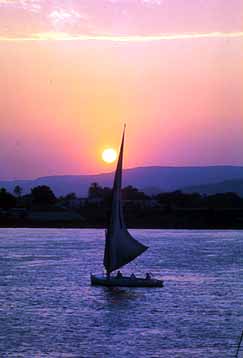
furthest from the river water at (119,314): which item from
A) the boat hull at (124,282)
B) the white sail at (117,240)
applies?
the white sail at (117,240)

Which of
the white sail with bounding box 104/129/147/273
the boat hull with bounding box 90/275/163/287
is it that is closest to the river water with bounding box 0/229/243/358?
the boat hull with bounding box 90/275/163/287

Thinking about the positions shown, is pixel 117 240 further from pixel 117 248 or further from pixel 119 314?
pixel 119 314

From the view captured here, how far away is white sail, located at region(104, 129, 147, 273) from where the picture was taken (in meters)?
60.3

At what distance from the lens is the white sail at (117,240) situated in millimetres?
60312

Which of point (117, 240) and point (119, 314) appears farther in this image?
point (117, 240)

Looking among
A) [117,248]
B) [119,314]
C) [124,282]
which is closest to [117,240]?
[117,248]

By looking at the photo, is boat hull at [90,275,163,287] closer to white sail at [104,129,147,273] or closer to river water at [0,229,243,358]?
river water at [0,229,243,358]

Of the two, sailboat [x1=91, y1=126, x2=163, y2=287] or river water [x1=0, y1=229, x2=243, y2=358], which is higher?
sailboat [x1=91, y1=126, x2=163, y2=287]

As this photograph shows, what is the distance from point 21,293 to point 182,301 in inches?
422

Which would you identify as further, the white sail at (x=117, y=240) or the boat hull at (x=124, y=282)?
the white sail at (x=117, y=240)

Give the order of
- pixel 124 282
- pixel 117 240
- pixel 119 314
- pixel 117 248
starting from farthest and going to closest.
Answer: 1. pixel 117 248
2. pixel 117 240
3. pixel 124 282
4. pixel 119 314

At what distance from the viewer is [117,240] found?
60656 millimetres

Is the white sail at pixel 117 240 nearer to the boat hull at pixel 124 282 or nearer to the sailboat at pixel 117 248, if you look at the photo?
the sailboat at pixel 117 248

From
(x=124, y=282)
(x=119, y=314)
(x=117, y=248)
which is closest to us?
(x=119, y=314)
